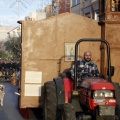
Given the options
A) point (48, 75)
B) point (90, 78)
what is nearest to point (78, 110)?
point (90, 78)

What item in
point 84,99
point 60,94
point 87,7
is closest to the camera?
point 84,99

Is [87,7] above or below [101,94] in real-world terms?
above

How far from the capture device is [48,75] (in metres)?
12.0

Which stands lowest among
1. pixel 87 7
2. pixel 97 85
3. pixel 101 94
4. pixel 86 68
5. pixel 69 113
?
pixel 69 113

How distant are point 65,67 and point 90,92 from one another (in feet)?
12.8

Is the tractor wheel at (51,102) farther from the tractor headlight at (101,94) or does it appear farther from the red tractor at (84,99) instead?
the tractor headlight at (101,94)

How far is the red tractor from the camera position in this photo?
27.0 feet

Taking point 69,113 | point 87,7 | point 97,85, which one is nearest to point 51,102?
point 69,113

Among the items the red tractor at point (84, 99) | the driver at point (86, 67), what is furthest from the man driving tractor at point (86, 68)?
the red tractor at point (84, 99)

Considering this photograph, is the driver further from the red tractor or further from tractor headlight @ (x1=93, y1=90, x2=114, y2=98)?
tractor headlight @ (x1=93, y1=90, x2=114, y2=98)

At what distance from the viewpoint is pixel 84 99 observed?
8.76 meters

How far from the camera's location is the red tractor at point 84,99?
8.24 m

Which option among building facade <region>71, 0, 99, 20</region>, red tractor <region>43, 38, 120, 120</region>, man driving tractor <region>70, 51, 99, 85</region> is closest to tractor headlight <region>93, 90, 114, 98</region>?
red tractor <region>43, 38, 120, 120</region>

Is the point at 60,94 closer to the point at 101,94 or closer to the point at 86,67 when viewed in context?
the point at 86,67
